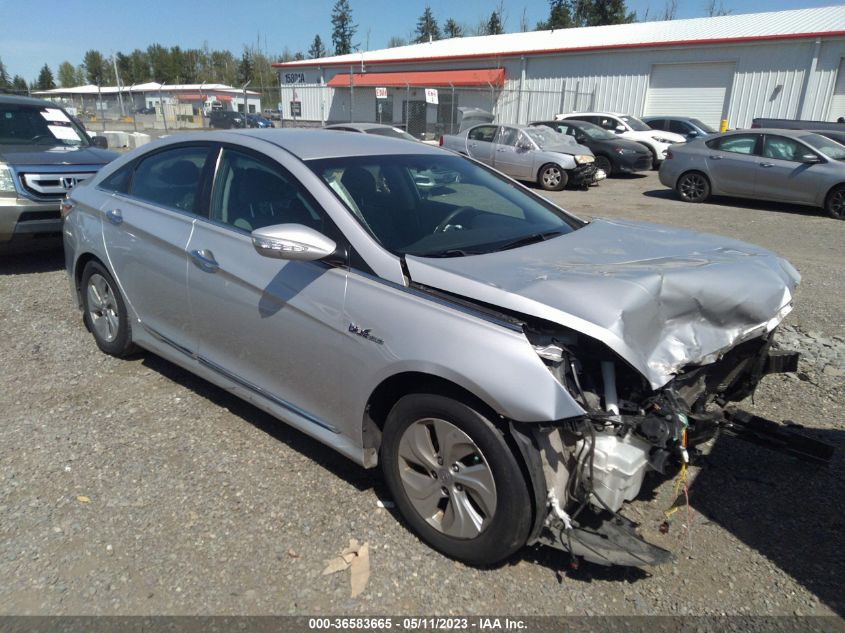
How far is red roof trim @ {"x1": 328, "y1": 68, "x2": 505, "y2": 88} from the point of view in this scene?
1250 inches

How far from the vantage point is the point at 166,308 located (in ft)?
12.4

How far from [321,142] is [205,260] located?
3.06 ft

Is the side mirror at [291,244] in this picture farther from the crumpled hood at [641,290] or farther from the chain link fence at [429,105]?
the chain link fence at [429,105]

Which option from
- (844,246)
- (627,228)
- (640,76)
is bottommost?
(844,246)

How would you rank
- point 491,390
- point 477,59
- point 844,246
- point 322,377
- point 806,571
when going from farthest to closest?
point 477,59 < point 844,246 < point 322,377 < point 806,571 < point 491,390

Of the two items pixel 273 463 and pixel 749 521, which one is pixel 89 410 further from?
pixel 749 521

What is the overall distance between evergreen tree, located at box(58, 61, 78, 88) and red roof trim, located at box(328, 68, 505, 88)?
89.0 meters

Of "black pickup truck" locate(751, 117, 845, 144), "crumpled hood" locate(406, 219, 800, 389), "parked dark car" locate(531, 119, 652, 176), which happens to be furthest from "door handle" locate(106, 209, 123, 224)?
"black pickup truck" locate(751, 117, 845, 144)

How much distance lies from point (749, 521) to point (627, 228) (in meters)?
1.71

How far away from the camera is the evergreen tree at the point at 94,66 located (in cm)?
9075

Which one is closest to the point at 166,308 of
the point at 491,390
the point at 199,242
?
the point at 199,242

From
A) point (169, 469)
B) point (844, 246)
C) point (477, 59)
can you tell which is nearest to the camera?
point (169, 469)

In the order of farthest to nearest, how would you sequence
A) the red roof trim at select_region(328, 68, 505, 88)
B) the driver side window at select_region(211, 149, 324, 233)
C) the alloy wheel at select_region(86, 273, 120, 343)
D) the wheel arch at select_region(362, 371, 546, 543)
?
1. the red roof trim at select_region(328, 68, 505, 88)
2. the alloy wheel at select_region(86, 273, 120, 343)
3. the driver side window at select_region(211, 149, 324, 233)
4. the wheel arch at select_region(362, 371, 546, 543)

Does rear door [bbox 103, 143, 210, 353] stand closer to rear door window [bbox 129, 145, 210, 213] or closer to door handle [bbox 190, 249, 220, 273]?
rear door window [bbox 129, 145, 210, 213]
